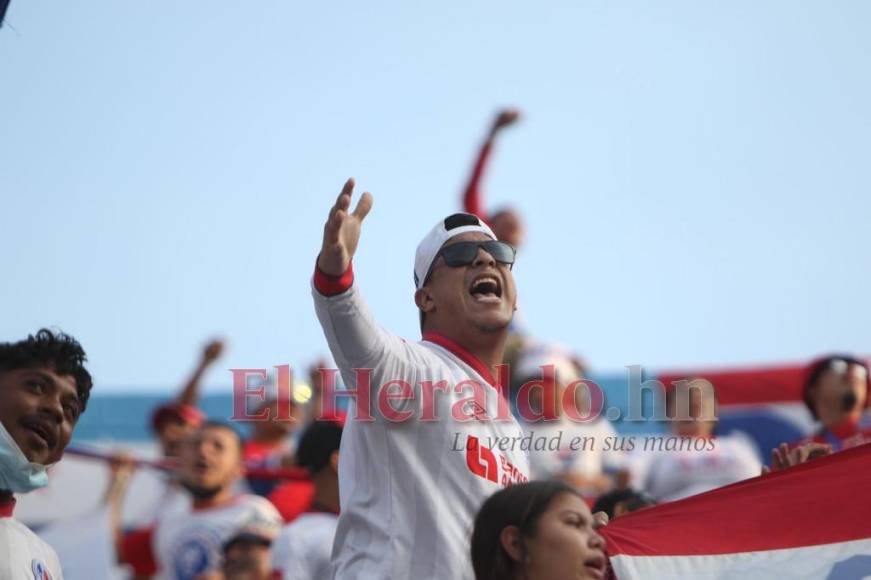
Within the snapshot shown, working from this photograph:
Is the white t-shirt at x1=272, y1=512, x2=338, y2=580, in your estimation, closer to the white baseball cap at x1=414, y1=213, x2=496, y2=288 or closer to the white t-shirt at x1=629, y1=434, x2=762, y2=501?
the white baseball cap at x1=414, y1=213, x2=496, y2=288

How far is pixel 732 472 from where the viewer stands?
784 centimetres

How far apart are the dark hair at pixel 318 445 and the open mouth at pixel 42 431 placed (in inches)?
85.8

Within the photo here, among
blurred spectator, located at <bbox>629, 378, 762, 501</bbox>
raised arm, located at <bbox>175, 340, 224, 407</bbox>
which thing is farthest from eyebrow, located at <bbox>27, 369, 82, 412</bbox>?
blurred spectator, located at <bbox>629, 378, 762, 501</bbox>

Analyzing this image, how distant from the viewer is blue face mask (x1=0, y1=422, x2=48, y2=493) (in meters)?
4.01

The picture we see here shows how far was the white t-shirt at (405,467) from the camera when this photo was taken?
407 centimetres

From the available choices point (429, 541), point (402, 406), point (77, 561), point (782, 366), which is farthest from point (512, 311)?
point (782, 366)

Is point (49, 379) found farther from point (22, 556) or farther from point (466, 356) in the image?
point (466, 356)

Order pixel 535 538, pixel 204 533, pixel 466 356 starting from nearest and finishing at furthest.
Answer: pixel 535 538 < pixel 466 356 < pixel 204 533

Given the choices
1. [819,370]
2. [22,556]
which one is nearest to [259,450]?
[819,370]

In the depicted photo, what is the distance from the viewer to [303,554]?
5.76 m

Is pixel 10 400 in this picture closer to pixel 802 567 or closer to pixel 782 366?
pixel 802 567

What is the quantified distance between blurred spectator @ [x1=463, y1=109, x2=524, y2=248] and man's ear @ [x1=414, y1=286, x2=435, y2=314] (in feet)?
6.50

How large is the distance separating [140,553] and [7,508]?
3112 mm

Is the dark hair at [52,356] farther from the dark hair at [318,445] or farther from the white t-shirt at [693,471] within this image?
the white t-shirt at [693,471]
